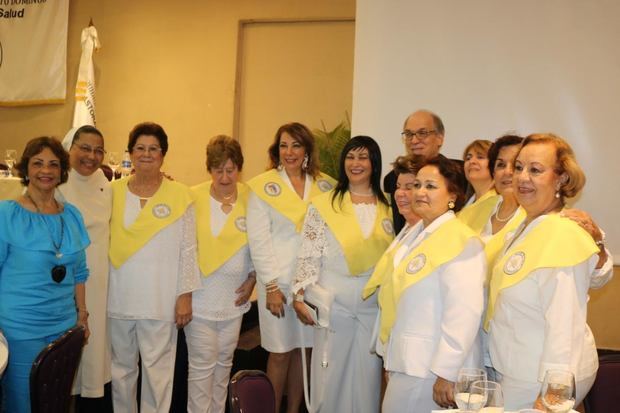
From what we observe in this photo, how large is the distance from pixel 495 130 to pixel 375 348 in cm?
215

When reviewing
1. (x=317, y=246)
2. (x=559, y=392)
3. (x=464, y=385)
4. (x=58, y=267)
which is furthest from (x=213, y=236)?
(x=559, y=392)

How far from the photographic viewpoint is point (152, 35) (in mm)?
7309

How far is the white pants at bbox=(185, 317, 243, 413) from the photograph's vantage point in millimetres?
3473

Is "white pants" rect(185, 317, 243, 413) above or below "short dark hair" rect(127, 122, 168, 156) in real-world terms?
below

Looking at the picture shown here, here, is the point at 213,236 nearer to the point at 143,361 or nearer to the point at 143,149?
the point at 143,149

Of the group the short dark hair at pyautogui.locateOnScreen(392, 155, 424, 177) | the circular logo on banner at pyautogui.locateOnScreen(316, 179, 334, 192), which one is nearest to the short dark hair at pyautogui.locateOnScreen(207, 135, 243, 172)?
the circular logo on banner at pyautogui.locateOnScreen(316, 179, 334, 192)

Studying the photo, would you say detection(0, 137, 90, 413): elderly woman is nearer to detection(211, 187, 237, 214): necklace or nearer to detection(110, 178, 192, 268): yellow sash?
detection(110, 178, 192, 268): yellow sash

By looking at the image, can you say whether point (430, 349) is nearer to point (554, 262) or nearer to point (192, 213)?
point (554, 262)

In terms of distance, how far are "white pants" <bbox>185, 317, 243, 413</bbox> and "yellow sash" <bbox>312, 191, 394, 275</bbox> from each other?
0.76 meters

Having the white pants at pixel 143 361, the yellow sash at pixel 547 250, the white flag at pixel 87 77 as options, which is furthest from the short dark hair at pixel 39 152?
the white flag at pixel 87 77

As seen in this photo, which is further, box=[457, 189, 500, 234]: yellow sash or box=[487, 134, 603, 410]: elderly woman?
box=[457, 189, 500, 234]: yellow sash

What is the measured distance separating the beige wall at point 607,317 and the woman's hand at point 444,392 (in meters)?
2.49

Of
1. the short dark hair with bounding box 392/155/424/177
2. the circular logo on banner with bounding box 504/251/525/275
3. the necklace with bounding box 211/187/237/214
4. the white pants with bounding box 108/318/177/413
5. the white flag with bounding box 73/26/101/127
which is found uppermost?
the white flag with bounding box 73/26/101/127

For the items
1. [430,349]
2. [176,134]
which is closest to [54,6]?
[176,134]
